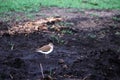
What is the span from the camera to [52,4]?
515 inches

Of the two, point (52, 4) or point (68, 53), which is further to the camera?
point (52, 4)

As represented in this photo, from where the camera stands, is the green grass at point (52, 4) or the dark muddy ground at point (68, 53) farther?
the green grass at point (52, 4)

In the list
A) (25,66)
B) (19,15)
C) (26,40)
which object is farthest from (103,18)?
(25,66)

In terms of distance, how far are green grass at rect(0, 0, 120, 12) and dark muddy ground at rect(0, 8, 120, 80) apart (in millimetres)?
2488

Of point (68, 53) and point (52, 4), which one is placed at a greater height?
point (68, 53)

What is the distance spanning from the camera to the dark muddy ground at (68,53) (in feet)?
18.6

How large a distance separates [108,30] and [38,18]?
7.53ft

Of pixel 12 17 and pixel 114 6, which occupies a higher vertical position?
pixel 12 17

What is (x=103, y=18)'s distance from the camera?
10961 mm

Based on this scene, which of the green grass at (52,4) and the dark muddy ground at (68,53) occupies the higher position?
the dark muddy ground at (68,53)

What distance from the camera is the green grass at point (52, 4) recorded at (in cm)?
1180

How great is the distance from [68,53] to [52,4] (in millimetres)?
6398

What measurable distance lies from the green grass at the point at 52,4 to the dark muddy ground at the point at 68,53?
249 centimetres

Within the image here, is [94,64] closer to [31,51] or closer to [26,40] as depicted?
[31,51]
